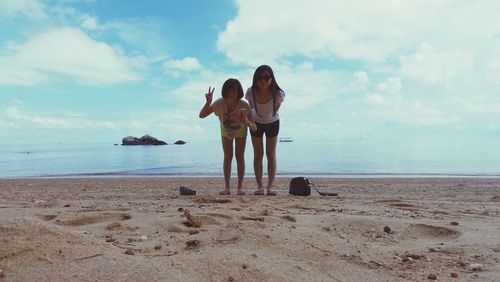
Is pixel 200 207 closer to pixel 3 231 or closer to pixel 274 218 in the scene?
pixel 274 218

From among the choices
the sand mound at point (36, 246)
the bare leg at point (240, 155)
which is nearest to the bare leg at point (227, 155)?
the bare leg at point (240, 155)

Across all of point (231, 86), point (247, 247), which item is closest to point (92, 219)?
point (247, 247)

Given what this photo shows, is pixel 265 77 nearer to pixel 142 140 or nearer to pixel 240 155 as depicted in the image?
pixel 240 155

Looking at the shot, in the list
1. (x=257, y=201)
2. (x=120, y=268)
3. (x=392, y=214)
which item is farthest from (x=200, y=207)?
(x=120, y=268)

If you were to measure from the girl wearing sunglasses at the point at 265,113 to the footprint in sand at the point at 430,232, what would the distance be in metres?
2.59

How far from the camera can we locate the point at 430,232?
10.7ft

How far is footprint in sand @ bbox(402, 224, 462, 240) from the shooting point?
3161 millimetres

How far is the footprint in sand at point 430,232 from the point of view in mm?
3161

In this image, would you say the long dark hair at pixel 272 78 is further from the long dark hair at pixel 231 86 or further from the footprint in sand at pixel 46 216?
the footprint in sand at pixel 46 216

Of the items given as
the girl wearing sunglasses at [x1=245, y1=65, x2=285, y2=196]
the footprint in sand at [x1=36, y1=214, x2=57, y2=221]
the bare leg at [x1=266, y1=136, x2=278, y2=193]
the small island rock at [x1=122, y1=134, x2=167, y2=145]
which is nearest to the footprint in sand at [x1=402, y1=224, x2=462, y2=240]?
the girl wearing sunglasses at [x1=245, y1=65, x2=285, y2=196]

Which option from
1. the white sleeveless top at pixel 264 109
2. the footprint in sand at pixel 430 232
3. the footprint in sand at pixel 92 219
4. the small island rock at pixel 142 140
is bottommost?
the footprint in sand at pixel 430 232

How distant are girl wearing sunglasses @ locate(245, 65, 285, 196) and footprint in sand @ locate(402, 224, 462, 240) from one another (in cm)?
259

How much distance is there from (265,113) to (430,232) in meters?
3.05

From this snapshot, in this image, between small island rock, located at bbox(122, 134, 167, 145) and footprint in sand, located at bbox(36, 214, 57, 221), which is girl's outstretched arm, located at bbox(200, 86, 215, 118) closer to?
footprint in sand, located at bbox(36, 214, 57, 221)
